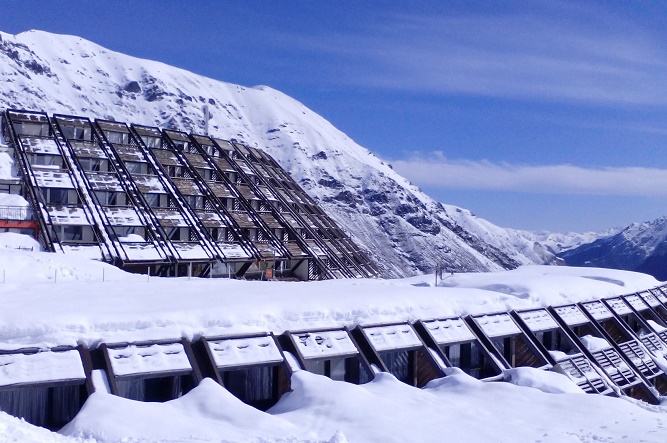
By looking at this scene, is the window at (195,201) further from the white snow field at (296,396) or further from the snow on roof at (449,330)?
the snow on roof at (449,330)

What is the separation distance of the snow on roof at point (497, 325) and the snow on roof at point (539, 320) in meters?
0.91

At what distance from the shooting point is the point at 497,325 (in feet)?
78.8

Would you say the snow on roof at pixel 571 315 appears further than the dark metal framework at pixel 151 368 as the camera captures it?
Yes

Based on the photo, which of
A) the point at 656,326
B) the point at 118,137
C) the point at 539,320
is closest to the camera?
the point at 539,320

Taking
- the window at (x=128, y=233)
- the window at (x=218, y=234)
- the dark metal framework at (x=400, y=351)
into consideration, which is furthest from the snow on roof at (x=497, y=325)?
the window at (x=218, y=234)

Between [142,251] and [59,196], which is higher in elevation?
[59,196]

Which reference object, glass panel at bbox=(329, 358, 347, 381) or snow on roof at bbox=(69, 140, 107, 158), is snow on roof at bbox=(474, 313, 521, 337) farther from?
snow on roof at bbox=(69, 140, 107, 158)

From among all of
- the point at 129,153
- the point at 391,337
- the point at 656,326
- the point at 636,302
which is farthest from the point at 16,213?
the point at 656,326

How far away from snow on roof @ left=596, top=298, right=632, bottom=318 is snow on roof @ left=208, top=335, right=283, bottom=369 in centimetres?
1965

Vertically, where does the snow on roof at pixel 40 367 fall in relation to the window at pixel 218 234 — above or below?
below

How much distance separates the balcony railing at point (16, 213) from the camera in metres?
44.8

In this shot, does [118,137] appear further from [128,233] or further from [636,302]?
[636,302]

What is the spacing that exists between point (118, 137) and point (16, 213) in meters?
17.3

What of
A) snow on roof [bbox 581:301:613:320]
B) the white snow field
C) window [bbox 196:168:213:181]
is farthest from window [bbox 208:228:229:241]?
snow on roof [bbox 581:301:613:320]
